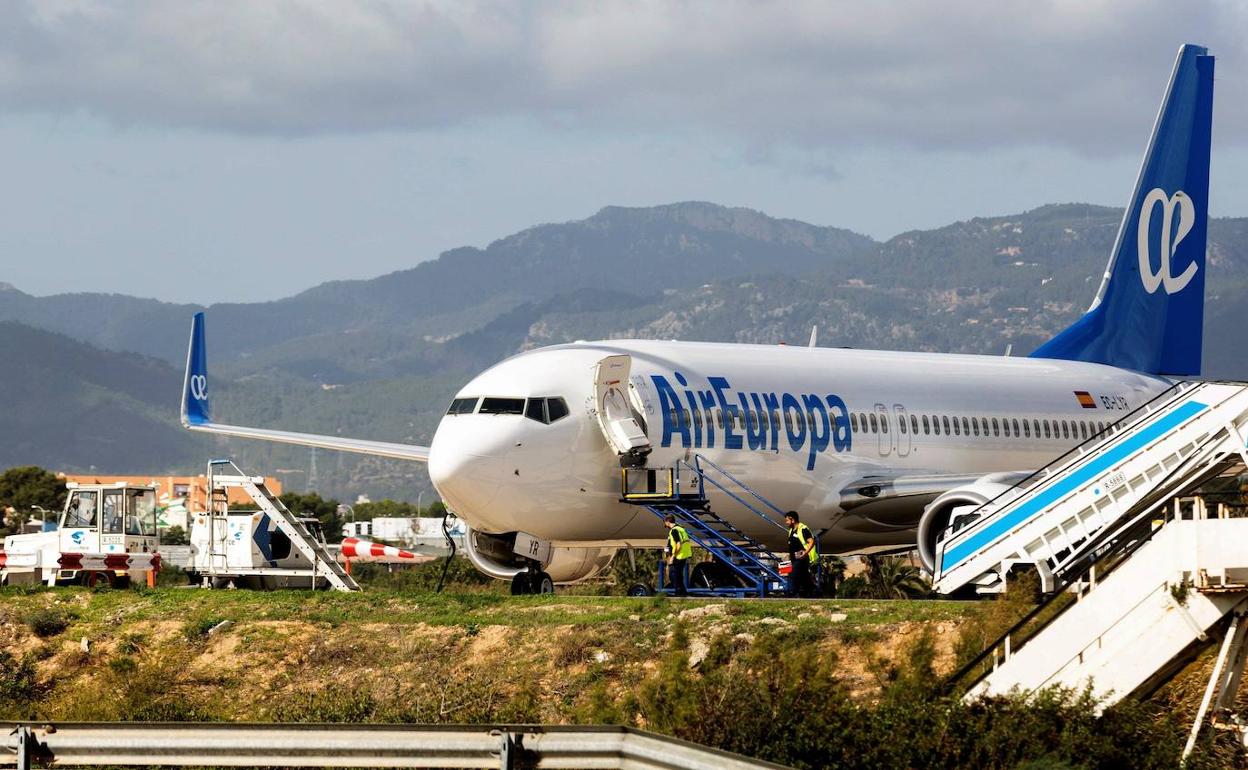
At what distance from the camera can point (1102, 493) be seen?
2134cm

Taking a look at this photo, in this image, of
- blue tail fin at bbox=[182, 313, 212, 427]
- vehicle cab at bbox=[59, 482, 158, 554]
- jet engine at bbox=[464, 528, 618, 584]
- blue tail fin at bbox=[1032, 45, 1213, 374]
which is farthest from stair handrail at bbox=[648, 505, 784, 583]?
blue tail fin at bbox=[182, 313, 212, 427]

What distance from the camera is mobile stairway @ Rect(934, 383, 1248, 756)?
16.7m

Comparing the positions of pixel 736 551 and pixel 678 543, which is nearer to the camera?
pixel 678 543

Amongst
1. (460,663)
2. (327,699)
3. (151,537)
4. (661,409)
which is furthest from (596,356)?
(151,537)

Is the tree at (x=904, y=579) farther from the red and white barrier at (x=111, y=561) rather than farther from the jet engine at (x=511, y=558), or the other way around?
the red and white barrier at (x=111, y=561)

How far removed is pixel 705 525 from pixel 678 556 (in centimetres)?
109

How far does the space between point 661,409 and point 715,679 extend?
36.0 ft

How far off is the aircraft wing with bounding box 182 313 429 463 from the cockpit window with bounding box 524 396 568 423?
411cm

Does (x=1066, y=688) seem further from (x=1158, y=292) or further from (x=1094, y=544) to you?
(x=1158, y=292)

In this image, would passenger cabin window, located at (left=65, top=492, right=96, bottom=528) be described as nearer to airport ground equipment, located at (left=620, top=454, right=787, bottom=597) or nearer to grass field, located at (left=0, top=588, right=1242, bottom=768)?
grass field, located at (left=0, top=588, right=1242, bottom=768)

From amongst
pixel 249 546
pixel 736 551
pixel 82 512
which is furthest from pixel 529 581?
pixel 82 512

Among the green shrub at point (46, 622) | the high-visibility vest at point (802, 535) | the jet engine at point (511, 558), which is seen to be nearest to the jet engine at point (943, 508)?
the high-visibility vest at point (802, 535)

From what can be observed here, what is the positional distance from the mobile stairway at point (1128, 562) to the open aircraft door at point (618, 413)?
550 centimetres

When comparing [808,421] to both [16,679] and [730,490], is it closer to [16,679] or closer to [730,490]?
[730,490]
